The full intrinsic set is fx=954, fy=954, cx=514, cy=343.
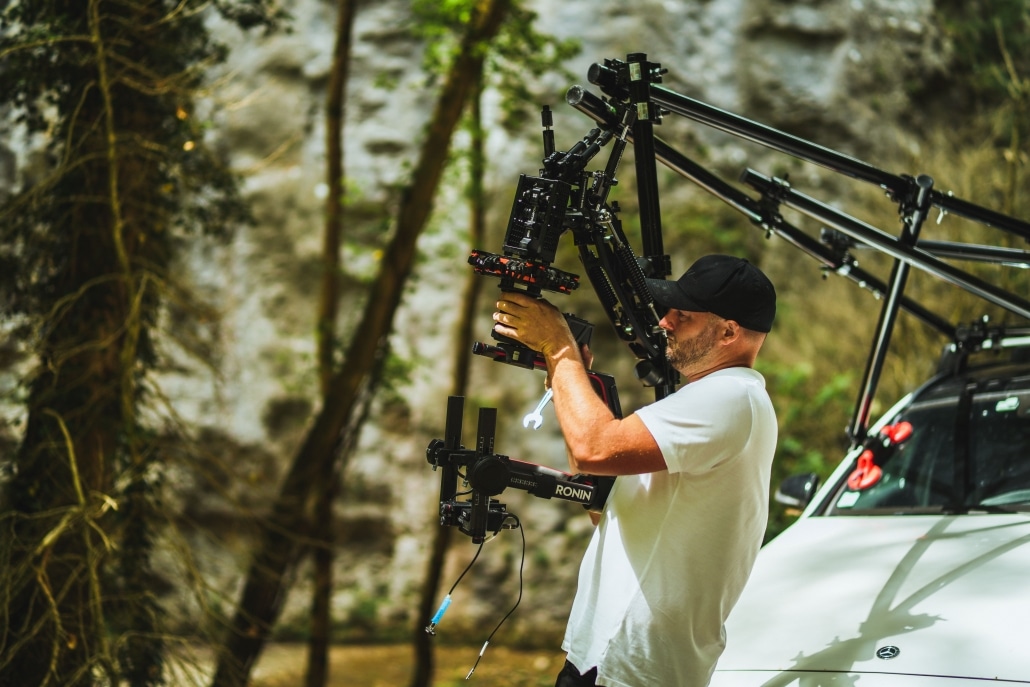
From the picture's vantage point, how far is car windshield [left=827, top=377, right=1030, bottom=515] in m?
Result: 3.55

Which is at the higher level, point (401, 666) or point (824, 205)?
point (824, 205)

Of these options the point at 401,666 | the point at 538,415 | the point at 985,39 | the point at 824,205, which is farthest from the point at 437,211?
the point at 538,415

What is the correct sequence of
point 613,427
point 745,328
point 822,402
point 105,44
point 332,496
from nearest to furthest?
point 613,427, point 745,328, point 105,44, point 332,496, point 822,402

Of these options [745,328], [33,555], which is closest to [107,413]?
[33,555]

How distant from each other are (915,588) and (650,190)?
141cm

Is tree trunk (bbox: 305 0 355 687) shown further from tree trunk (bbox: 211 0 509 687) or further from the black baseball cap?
the black baseball cap

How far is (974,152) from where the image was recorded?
36.2ft

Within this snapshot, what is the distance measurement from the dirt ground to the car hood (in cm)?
805

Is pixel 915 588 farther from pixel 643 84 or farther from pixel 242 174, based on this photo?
pixel 242 174

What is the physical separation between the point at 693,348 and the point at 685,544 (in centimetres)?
53

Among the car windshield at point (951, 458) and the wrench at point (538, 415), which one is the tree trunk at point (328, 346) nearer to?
the car windshield at point (951, 458)

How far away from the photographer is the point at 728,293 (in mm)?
2465

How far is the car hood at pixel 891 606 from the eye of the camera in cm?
240

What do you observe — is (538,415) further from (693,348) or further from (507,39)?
(507,39)
